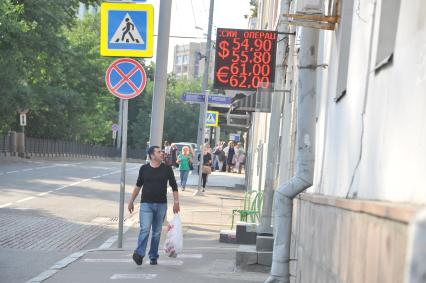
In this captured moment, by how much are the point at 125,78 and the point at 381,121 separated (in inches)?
319

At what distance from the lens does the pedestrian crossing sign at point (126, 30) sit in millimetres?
11984

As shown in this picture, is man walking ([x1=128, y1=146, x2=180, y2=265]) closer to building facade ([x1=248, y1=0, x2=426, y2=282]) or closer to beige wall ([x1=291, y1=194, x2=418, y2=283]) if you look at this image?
building facade ([x1=248, y1=0, x2=426, y2=282])

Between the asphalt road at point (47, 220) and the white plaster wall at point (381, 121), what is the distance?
4469mm

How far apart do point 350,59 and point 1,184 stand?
18880 millimetres

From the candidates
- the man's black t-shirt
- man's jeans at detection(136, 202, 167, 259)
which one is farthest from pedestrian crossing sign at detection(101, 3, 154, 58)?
→ man's jeans at detection(136, 202, 167, 259)

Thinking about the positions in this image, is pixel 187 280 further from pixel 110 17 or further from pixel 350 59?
pixel 110 17

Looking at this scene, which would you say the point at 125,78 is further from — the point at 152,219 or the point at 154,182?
the point at 152,219

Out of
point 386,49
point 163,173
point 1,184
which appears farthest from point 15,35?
point 386,49

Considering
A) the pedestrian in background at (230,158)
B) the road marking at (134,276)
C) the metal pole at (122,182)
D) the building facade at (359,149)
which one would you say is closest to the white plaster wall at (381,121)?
the building facade at (359,149)

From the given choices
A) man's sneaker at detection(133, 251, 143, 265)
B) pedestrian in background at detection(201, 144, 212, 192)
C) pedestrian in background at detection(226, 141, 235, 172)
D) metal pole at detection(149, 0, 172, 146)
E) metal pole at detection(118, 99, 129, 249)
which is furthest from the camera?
pedestrian in background at detection(226, 141, 235, 172)

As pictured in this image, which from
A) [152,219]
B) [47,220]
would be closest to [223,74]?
[152,219]

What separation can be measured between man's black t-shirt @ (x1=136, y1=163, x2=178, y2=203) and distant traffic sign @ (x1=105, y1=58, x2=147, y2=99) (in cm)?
216

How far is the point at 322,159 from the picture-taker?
7262 millimetres

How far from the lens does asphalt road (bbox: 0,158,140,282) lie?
34.3 ft
